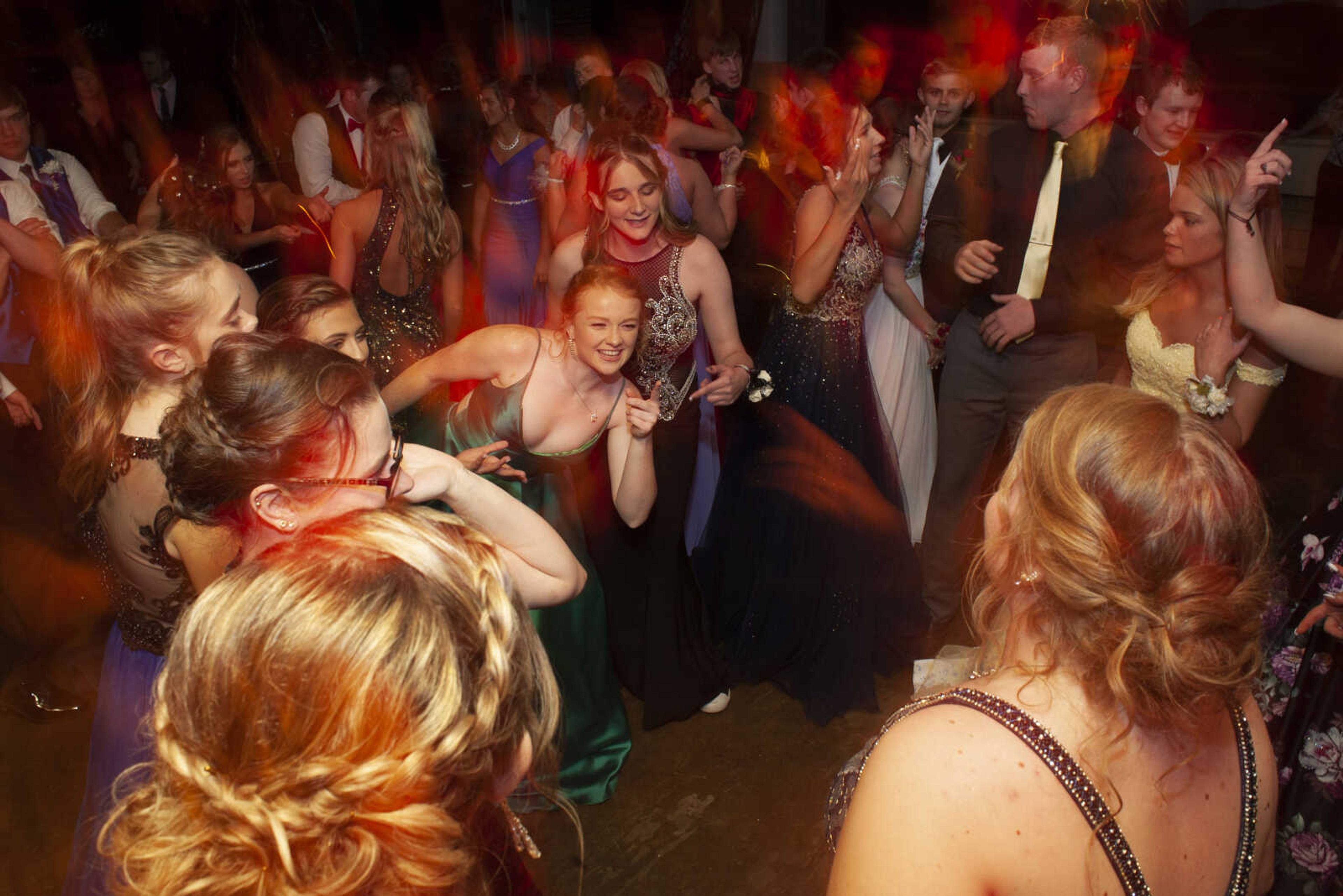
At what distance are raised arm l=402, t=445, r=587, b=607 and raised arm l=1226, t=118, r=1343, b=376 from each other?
1.76 metres

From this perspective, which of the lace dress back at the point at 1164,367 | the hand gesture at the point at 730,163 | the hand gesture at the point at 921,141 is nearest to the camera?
the lace dress back at the point at 1164,367

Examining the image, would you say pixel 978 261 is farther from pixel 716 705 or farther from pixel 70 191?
pixel 70 191

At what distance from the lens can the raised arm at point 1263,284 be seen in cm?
211

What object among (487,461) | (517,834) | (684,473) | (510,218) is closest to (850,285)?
(684,473)

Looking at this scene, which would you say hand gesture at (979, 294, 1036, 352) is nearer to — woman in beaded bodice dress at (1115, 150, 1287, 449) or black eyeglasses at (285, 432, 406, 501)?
woman in beaded bodice dress at (1115, 150, 1287, 449)

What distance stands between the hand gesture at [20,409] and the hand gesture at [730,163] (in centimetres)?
279

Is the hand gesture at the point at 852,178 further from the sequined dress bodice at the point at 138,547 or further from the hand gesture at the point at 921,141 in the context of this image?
the sequined dress bodice at the point at 138,547

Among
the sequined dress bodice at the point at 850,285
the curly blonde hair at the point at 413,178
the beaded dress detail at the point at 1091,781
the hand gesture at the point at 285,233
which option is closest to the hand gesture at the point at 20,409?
the hand gesture at the point at 285,233

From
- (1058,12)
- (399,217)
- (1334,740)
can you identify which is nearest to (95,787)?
(399,217)

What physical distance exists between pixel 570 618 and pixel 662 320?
101 cm

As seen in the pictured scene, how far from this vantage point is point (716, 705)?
3.00m

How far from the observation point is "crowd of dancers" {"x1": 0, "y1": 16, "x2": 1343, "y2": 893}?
2.94 ft

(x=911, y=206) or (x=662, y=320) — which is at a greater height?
(x=911, y=206)

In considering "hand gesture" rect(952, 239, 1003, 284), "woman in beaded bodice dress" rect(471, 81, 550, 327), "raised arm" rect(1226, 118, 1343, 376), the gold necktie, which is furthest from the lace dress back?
"woman in beaded bodice dress" rect(471, 81, 550, 327)
